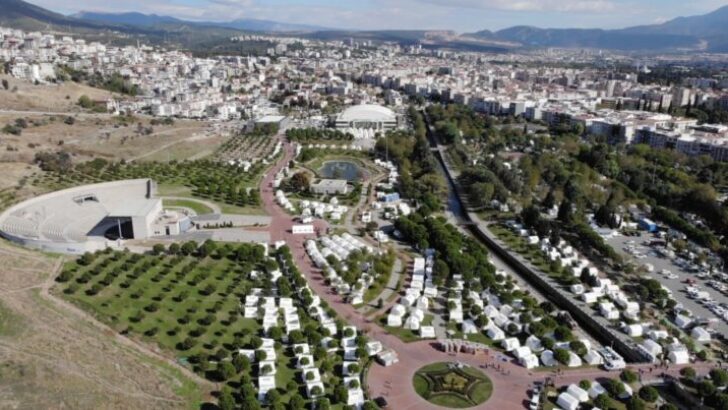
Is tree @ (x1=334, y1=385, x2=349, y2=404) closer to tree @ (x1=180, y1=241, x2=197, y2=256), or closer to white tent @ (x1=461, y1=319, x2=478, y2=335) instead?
white tent @ (x1=461, y1=319, x2=478, y2=335)

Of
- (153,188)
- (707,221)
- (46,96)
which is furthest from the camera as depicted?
(46,96)

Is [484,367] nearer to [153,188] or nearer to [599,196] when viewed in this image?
[599,196]

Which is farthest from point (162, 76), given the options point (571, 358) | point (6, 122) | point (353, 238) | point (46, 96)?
point (571, 358)

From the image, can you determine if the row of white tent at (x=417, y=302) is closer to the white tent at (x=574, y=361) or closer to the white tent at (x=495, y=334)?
the white tent at (x=495, y=334)

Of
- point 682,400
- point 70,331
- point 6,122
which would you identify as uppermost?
point 6,122

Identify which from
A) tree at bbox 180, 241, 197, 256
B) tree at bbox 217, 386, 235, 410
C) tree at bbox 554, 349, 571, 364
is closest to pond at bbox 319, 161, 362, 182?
tree at bbox 180, 241, 197, 256

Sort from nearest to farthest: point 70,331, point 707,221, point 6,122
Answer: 1. point 70,331
2. point 707,221
3. point 6,122
